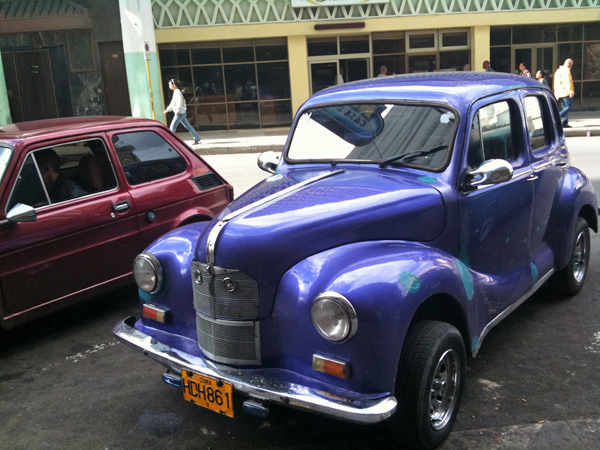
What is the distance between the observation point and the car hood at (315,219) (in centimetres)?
306

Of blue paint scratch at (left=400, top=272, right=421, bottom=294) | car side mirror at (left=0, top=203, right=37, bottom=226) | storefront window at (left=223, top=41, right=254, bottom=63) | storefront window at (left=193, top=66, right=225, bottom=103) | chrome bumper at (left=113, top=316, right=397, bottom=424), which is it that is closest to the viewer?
chrome bumper at (left=113, top=316, right=397, bottom=424)

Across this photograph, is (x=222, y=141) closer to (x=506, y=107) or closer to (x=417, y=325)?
(x=506, y=107)

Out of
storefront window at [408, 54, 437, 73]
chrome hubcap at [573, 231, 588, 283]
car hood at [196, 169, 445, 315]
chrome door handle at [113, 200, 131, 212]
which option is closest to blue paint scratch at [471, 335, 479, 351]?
car hood at [196, 169, 445, 315]

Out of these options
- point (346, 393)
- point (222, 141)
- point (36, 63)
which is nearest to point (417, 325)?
point (346, 393)

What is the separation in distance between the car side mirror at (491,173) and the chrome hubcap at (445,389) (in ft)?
3.47

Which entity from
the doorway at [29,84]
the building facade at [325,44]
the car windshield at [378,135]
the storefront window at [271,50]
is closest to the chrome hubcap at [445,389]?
the car windshield at [378,135]

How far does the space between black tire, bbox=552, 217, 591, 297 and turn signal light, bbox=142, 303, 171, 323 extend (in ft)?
10.7

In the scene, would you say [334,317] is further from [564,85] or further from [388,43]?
[388,43]

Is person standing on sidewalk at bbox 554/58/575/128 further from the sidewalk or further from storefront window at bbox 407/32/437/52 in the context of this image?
storefront window at bbox 407/32/437/52

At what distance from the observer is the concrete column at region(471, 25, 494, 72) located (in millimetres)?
20781

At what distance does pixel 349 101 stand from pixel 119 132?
2211 mm

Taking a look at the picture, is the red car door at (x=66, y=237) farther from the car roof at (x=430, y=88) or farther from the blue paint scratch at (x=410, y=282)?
the blue paint scratch at (x=410, y=282)

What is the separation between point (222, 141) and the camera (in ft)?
60.3

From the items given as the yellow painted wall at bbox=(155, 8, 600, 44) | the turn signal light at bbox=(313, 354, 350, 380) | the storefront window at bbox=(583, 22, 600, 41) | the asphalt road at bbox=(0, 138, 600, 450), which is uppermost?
the yellow painted wall at bbox=(155, 8, 600, 44)
